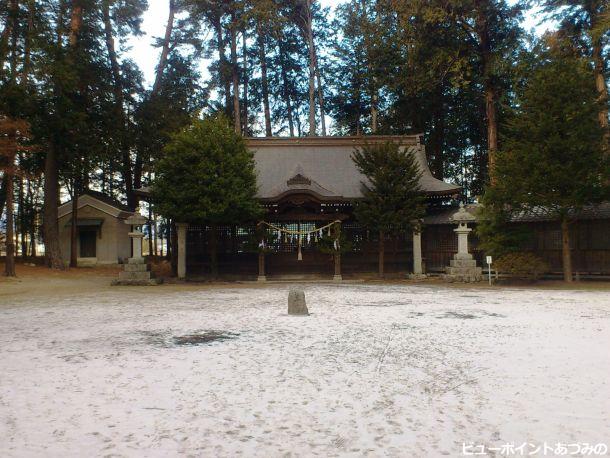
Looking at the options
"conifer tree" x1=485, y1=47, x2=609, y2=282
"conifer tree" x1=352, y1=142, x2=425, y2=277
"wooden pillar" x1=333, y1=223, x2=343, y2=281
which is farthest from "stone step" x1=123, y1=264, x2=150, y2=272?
"conifer tree" x1=485, y1=47, x2=609, y2=282

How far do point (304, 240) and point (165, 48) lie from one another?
56.8 feet

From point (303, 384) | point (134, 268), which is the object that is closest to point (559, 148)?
point (303, 384)

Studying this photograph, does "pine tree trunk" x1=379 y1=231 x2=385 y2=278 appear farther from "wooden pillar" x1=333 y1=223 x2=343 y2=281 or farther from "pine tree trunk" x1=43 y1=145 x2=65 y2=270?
"pine tree trunk" x1=43 y1=145 x2=65 y2=270

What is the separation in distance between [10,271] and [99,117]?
8.36 metres

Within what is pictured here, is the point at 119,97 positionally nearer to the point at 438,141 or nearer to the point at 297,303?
the point at 438,141

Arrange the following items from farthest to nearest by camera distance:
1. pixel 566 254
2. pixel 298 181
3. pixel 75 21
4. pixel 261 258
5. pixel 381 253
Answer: pixel 75 21 < pixel 381 253 < pixel 261 258 < pixel 298 181 < pixel 566 254

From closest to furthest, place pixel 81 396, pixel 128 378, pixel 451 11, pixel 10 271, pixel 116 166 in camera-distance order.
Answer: pixel 81 396, pixel 128 378, pixel 10 271, pixel 451 11, pixel 116 166

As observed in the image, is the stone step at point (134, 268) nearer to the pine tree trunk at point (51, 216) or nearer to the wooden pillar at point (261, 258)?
the wooden pillar at point (261, 258)

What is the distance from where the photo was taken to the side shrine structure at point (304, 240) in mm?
17453

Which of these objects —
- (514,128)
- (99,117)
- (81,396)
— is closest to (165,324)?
(81,396)

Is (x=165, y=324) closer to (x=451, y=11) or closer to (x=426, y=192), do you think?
(x=426, y=192)

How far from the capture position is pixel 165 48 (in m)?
28.2

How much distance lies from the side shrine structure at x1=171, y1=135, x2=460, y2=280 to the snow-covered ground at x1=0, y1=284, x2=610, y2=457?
910 cm

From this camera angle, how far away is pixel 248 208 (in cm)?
1591
